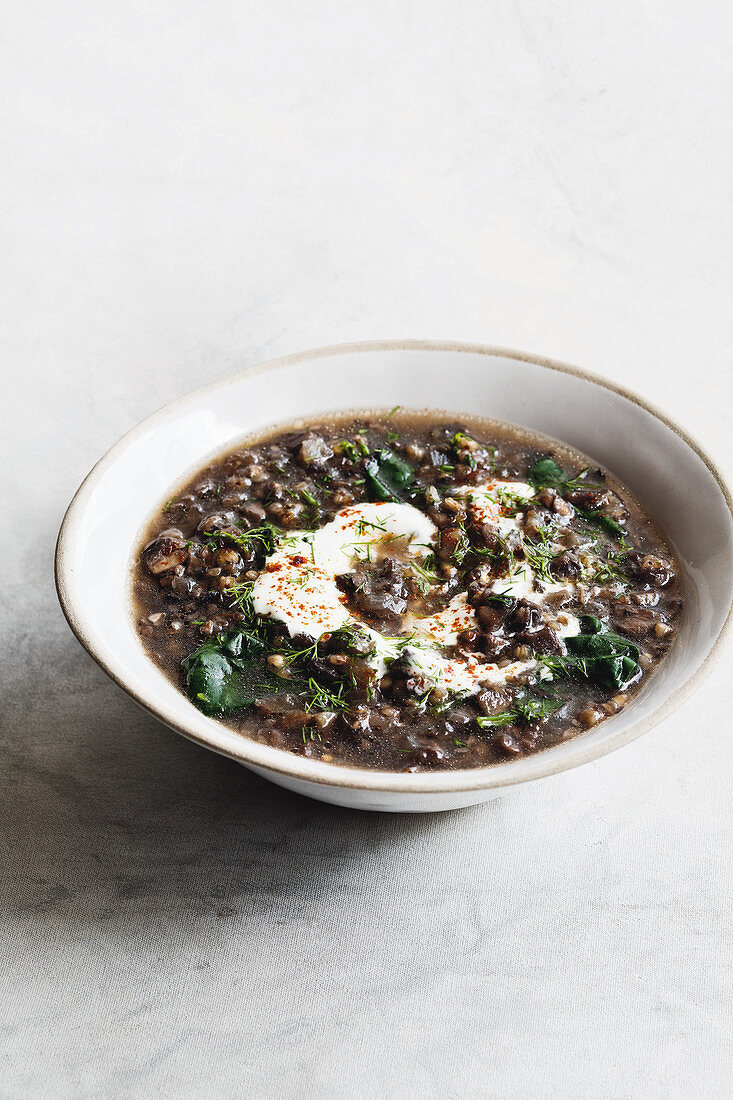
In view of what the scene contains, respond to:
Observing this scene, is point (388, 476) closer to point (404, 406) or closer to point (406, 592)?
point (404, 406)

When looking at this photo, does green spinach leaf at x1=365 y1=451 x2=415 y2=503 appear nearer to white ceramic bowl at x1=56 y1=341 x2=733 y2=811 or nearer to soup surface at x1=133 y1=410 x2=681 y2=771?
soup surface at x1=133 y1=410 x2=681 y2=771

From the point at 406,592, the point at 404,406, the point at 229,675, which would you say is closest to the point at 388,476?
the point at 404,406

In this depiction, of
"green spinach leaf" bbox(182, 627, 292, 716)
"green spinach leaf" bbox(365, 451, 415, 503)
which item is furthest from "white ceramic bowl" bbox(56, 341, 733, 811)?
"green spinach leaf" bbox(365, 451, 415, 503)

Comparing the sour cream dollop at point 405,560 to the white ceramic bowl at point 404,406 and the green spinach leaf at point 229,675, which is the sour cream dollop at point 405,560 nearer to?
the green spinach leaf at point 229,675

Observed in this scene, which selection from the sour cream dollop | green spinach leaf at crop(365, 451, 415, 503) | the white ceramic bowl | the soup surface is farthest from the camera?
green spinach leaf at crop(365, 451, 415, 503)

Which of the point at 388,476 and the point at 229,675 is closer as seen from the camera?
the point at 229,675

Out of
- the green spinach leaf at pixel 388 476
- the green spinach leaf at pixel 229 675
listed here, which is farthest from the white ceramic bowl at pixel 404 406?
the green spinach leaf at pixel 388 476
